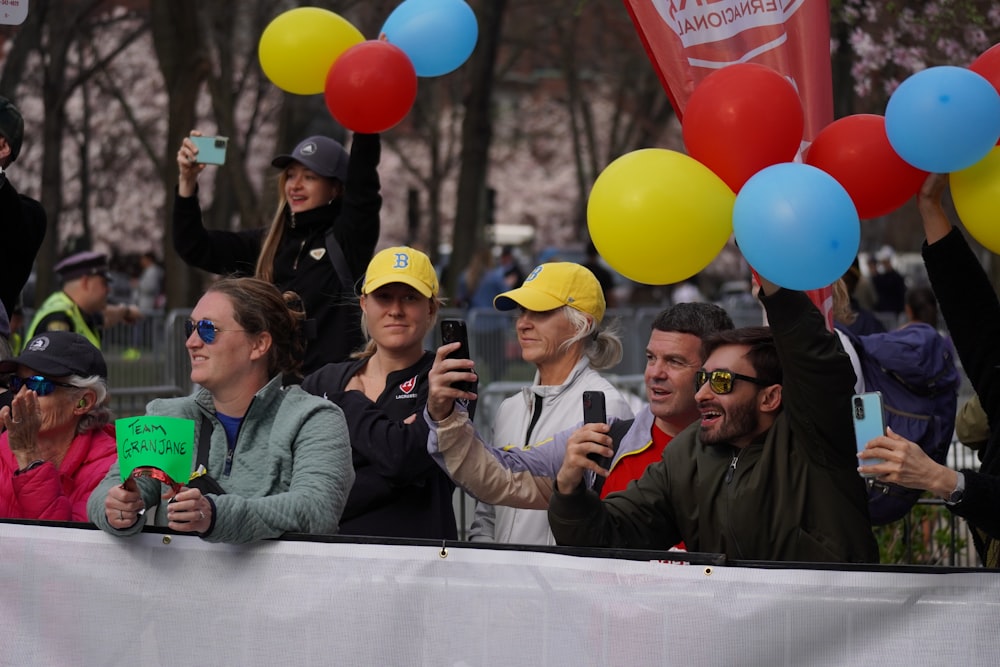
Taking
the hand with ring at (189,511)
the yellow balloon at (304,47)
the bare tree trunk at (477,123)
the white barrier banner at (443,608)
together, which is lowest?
the white barrier banner at (443,608)

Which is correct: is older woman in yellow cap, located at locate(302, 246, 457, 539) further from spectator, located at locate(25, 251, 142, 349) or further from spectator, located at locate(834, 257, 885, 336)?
spectator, located at locate(25, 251, 142, 349)

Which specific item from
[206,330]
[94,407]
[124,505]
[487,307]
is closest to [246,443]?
[206,330]

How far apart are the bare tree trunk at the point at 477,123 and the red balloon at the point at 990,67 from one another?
49.9ft

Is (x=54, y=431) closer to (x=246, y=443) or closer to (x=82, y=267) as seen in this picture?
(x=246, y=443)

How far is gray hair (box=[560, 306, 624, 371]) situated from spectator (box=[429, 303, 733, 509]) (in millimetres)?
401

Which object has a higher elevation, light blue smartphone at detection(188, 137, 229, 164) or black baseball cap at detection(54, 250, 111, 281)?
light blue smartphone at detection(188, 137, 229, 164)

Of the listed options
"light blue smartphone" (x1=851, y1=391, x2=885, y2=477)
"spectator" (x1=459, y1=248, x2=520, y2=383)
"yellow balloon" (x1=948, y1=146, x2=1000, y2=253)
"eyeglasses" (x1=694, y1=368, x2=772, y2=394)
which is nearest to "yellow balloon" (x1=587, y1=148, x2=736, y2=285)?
"eyeglasses" (x1=694, y1=368, x2=772, y2=394)

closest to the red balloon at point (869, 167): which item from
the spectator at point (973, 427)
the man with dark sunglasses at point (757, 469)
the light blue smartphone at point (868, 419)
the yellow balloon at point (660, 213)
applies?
the yellow balloon at point (660, 213)

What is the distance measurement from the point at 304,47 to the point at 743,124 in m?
2.85

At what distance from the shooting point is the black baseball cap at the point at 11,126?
5.88 m

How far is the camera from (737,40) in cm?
523

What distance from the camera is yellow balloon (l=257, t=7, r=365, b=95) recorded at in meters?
6.53

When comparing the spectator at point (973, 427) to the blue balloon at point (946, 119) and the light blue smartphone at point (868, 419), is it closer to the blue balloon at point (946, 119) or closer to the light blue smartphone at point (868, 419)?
the blue balloon at point (946, 119)

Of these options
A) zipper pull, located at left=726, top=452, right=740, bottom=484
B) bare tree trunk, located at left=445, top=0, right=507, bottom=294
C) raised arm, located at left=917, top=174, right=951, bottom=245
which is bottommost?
zipper pull, located at left=726, top=452, right=740, bottom=484
